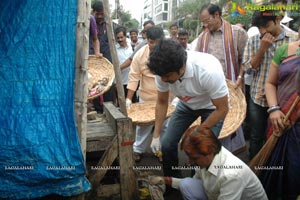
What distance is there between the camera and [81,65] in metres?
1.96

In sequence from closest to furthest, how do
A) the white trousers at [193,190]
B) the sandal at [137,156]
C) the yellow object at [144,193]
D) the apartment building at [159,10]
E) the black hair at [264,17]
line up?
1. the white trousers at [193,190]
2. the yellow object at [144,193]
3. the black hair at [264,17]
4. the sandal at [137,156]
5. the apartment building at [159,10]

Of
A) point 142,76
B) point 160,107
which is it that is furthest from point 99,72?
point 160,107

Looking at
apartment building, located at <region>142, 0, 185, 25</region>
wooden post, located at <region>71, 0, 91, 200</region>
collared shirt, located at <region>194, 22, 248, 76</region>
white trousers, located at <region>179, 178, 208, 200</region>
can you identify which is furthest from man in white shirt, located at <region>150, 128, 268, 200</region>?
apartment building, located at <region>142, 0, 185, 25</region>

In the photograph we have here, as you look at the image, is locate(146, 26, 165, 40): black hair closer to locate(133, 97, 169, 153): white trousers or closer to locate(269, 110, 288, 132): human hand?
locate(133, 97, 169, 153): white trousers

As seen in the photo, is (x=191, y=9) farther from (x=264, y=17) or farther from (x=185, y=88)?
(x=185, y=88)

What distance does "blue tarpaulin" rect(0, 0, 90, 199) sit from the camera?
188 centimetres

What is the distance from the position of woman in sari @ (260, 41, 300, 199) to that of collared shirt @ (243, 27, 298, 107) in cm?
64

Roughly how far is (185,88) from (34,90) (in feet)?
3.42

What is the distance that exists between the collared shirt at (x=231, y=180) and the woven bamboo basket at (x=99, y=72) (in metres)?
1.84

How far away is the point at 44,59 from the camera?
192 centimetres

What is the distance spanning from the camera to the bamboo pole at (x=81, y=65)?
1.94m

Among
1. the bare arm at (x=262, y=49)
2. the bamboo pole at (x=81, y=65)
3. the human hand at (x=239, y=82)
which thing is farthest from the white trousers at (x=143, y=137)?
the bamboo pole at (x=81, y=65)

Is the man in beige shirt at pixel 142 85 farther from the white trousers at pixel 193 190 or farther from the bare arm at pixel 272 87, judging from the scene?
the bare arm at pixel 272 87

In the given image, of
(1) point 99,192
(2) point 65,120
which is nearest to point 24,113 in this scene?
(2) point 65,120
